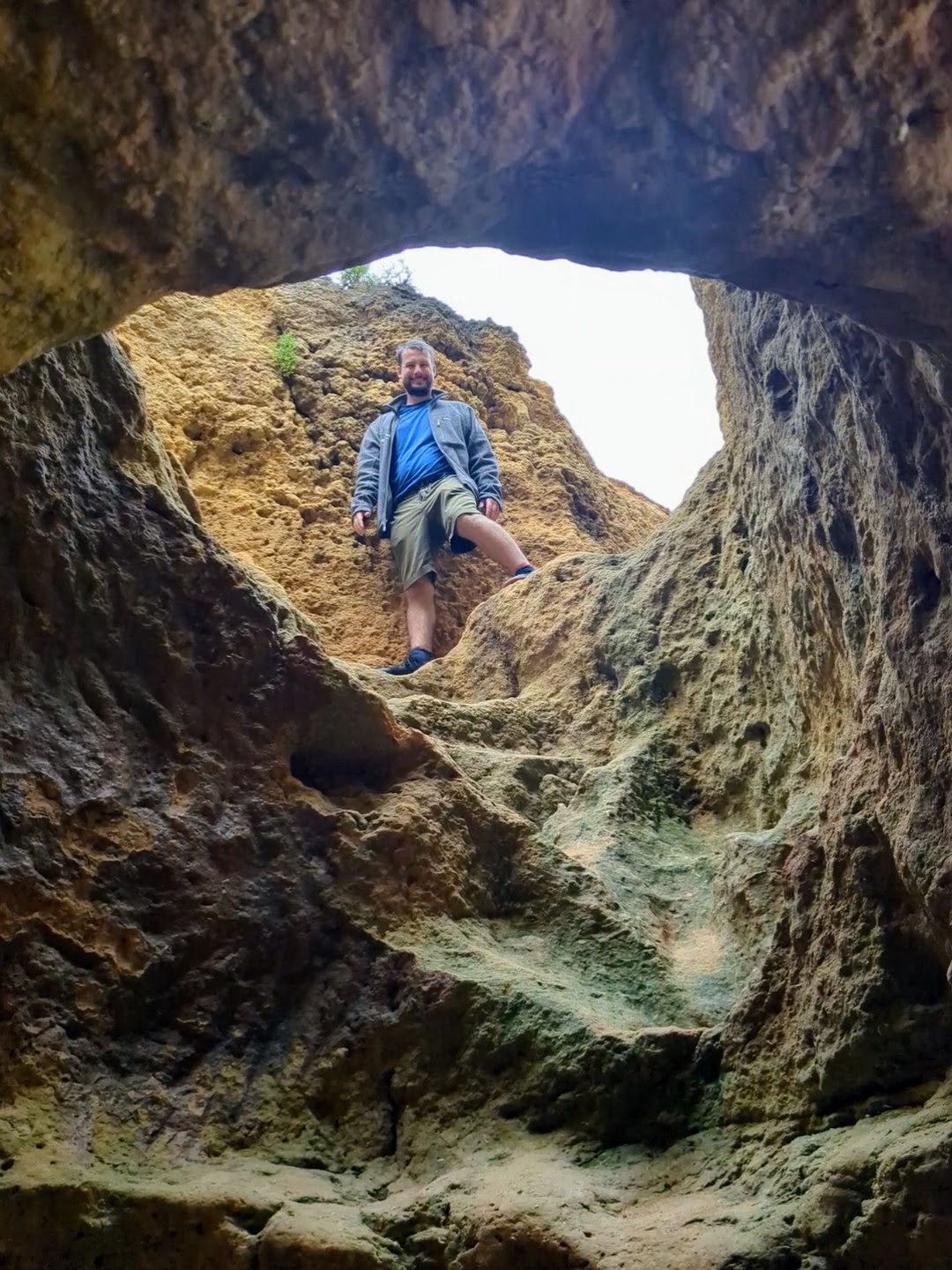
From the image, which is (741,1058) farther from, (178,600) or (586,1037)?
(178,600)

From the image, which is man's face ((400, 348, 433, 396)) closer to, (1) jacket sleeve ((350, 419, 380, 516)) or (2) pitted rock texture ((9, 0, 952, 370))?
(1) jacket sleeve ((350, 419, 380, 516))

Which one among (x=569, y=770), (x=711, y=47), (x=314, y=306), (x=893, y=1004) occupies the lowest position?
(x=893, y=1004)

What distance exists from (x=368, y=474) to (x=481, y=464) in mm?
637

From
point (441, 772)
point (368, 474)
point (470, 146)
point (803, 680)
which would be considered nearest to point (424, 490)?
point (368, 474)

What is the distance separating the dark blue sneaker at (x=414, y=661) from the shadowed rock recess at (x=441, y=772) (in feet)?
7.25

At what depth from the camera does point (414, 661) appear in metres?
5.56

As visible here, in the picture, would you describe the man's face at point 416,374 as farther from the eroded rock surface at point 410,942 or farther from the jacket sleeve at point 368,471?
the eroded rock surface at point 410,942

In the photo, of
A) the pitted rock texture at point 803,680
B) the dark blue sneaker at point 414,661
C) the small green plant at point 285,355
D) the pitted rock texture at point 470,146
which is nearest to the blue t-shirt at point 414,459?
the dark blue sneaker at point 414,661

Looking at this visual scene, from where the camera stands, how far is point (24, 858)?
2197mm

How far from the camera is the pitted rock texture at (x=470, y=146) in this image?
4.61ft

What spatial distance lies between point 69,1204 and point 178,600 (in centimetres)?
128

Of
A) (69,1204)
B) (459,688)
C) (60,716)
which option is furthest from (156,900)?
(459,688)

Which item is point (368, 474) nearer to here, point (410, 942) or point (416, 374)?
point (416, 374)

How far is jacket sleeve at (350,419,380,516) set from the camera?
20.5 feet
